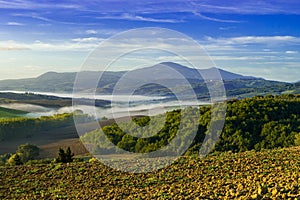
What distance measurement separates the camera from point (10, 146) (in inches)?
2552

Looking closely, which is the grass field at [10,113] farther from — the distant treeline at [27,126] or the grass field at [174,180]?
the grass field at [174,180]

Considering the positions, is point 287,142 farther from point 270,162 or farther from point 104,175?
point 104,175

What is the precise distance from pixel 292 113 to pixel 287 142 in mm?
7443

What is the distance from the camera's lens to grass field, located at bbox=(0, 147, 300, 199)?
13672 mm

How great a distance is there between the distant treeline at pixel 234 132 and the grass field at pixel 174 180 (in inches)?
344

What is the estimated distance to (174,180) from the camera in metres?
19.1

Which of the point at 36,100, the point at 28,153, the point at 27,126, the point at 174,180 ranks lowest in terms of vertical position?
the point at 27,126

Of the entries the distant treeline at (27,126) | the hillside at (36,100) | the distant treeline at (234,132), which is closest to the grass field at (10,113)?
the hillside at (36,100)

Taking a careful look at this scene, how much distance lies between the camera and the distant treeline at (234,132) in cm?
3484

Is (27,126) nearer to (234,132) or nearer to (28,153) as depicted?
(28,153)

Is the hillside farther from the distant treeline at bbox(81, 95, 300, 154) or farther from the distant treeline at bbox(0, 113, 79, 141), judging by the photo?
the distant treeline at bbox(81, 95, 300, 154)

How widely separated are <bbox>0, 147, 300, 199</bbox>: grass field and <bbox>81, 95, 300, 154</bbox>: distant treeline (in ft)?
28.7

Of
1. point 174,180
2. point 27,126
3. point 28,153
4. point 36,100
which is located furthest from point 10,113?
point 174,180

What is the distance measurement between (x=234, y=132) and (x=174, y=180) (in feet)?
64.2
